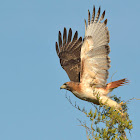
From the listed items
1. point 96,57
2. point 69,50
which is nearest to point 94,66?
point 96,57

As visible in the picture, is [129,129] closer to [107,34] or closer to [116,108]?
[116,108]

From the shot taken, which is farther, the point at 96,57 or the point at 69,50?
the point at 69,50

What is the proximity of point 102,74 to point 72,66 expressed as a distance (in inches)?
56.8

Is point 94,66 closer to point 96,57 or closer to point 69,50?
point 96,57

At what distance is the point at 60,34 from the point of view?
1009 centimetres

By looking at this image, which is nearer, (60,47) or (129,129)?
(129,129)

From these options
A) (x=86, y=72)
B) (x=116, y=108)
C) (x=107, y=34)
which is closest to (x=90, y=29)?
(x=107, y=34)

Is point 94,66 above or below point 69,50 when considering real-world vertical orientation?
below

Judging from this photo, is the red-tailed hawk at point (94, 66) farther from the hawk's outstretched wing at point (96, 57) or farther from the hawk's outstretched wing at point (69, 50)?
the hawk's outstretched wing at point (69, 50)

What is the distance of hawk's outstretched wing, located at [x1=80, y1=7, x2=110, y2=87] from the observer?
8.47m

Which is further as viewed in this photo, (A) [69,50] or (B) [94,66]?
(A) [69,50]

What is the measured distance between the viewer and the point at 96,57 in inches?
336

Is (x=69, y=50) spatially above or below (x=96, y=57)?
above

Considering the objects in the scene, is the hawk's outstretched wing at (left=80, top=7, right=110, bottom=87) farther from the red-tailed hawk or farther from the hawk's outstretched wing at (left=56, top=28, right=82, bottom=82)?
the hawk's outstretched wing at (left=56, top=28, right=82, bottom=82)
